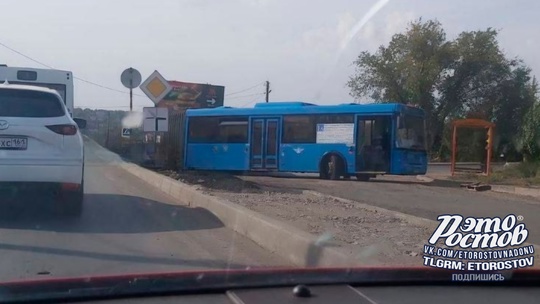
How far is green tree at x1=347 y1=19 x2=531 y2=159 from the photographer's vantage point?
160ft

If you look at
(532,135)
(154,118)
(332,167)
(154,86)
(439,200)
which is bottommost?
(439,200)

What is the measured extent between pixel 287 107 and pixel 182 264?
18933 mm

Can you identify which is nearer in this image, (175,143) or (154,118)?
(154,118)

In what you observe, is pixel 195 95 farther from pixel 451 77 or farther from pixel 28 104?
pixel 28 104

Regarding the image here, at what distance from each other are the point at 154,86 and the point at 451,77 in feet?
112

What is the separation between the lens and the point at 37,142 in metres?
10.1

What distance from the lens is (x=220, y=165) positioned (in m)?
27.9

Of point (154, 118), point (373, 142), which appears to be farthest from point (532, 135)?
point (154, 118)

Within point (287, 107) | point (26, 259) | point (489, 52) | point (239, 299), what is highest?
point (489, 52)

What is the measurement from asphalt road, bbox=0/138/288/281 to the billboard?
1991 inches

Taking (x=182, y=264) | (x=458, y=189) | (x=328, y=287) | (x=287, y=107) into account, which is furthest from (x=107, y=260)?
(x=287, y=107)

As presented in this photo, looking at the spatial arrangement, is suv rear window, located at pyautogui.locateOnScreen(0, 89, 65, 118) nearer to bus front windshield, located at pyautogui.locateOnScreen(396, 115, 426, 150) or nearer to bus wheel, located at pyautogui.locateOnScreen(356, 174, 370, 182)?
bus front windshield, located at pyautogui.locateOnScreen(396, 115, 426, 150)

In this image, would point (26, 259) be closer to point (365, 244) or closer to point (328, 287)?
point (365, 244)

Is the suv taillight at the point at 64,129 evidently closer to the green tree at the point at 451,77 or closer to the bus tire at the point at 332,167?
the bus tire at the point at 332,167
